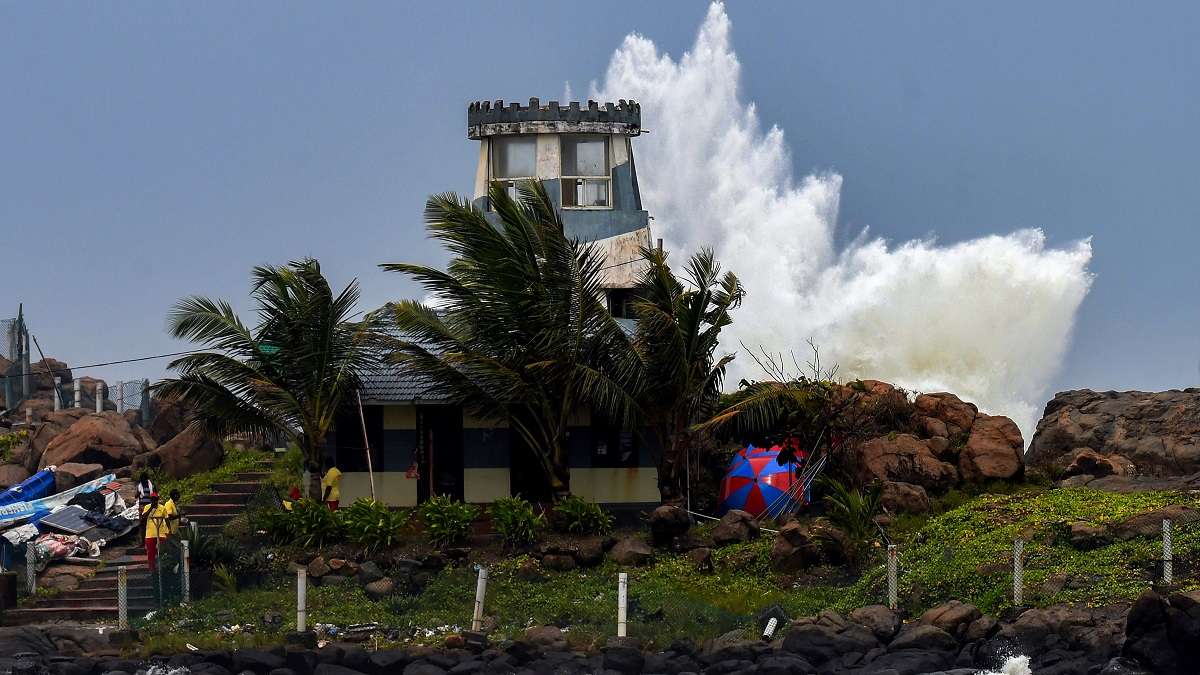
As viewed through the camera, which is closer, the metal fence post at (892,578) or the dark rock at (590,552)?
the metal fence post at (892,578)

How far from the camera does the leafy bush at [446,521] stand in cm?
3016

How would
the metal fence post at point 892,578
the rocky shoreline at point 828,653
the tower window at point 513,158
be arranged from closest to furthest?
the rocky shoreline at point 828,653
the metal fence post at point 892,578
the tower window at point 513,158

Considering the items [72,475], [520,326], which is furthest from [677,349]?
[72,475]

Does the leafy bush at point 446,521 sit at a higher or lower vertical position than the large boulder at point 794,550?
higher

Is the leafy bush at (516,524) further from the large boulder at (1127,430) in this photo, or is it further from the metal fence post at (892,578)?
the large boulder at (1127,430)

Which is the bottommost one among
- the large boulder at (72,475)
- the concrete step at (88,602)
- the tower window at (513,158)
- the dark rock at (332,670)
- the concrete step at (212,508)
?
the dark rock at (332,670)

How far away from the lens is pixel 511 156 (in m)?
36.8

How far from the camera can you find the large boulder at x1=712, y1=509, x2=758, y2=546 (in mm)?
29872

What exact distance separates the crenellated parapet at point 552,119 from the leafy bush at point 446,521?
9603mm

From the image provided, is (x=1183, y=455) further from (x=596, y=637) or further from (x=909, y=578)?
(x=596, y=637)

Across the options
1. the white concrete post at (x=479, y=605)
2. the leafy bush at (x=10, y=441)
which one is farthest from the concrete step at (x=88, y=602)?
the leafy bush at (x=10, y=441)

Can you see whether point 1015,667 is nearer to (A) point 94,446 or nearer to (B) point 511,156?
(B) point 511,156

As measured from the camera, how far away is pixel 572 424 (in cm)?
3266

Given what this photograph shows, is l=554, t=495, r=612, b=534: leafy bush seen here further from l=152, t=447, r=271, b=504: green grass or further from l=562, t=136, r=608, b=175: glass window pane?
l=562, t=136, r=608, b=175: glass window pane
